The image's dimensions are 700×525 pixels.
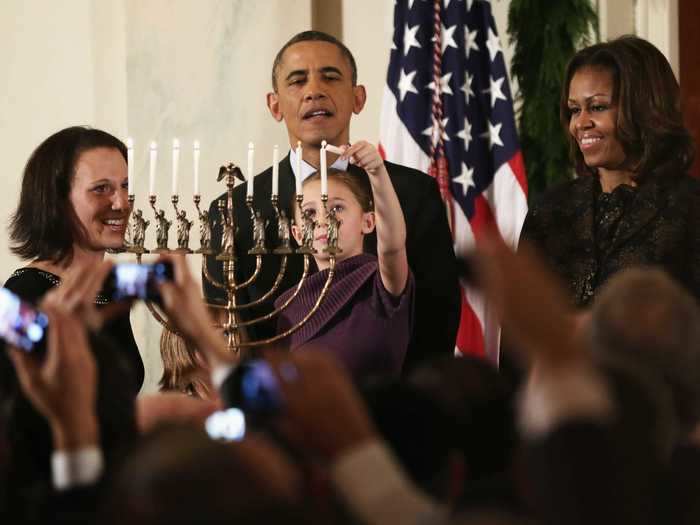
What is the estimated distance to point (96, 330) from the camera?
4.02 ft

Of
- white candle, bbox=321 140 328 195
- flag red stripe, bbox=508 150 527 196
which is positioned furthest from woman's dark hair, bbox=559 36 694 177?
flag red stripe, bbox=508 150 527 196

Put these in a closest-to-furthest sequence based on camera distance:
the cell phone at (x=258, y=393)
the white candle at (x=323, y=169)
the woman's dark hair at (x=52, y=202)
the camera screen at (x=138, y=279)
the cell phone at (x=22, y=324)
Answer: the cell phone at (x=258, y=393), the cell phone at (x=22, y=324), the camera screen at (x=138, y=279), the white candle at (x=323, y=169), the woman's dark hair at (x=52, y=202)

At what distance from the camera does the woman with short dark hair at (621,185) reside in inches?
112

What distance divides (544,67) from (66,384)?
3467 millimetres

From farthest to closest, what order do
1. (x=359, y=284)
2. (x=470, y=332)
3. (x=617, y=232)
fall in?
1. (x=470, y=332)
2. (x=617, y=232)
3. (x=359, y=284)

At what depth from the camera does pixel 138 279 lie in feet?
4.29

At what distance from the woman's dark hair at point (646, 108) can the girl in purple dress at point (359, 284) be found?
649 mm

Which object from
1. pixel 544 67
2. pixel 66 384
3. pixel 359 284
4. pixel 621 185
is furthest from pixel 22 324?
pixel 544 67

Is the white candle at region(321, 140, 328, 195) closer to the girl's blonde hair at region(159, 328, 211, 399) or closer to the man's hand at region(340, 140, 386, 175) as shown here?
the man's hand at region(340, 140, 386, 175)

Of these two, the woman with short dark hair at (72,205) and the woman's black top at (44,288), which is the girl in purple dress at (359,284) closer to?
the woman's black top at (44,288)

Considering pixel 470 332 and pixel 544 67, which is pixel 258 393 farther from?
pixel 544 67

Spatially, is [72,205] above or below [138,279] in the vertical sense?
above

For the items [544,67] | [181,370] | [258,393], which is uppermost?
[544,67]

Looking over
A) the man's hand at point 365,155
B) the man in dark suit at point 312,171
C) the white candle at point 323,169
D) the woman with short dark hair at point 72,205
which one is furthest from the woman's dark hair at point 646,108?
the woman with short dark hair at point 72,205
